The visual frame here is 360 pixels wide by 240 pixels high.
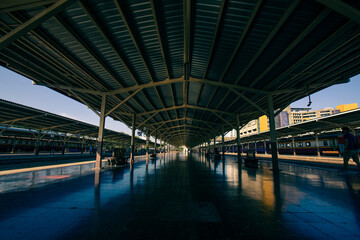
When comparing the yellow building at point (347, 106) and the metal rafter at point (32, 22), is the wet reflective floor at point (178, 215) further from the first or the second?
the yellow building at point (347, 106)

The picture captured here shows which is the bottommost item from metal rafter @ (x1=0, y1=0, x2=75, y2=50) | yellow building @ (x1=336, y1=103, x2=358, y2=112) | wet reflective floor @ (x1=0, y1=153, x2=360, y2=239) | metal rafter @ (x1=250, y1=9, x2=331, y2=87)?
wet reflective floor @ (x1=0, y1=153, x2=360, y2=239)

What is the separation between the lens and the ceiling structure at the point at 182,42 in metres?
5.94

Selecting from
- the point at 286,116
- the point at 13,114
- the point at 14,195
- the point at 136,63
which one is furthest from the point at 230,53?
the point at 286,116

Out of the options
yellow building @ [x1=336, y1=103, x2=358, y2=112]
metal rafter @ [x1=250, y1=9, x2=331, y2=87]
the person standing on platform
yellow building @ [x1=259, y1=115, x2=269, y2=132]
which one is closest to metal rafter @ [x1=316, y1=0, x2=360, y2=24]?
metal rafter @ [x1=250, y1=9, x2=331, y2=87]

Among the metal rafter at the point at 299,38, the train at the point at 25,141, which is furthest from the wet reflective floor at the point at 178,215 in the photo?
the train at the point at 25,141

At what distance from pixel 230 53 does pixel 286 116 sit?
406ft

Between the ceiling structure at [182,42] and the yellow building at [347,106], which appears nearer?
the ceiling structure at [182,42]

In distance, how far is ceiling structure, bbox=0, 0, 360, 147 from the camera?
594 cm

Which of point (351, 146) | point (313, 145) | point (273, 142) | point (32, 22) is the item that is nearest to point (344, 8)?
point (351, 146)

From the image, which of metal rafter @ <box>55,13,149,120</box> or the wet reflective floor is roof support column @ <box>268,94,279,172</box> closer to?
the wet reflective floor

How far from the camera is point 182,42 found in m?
8.51

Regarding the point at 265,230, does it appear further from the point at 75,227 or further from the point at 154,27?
the point at 154,27

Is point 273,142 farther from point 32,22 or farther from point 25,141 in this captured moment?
point 25,141

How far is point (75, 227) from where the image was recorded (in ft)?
8.93
